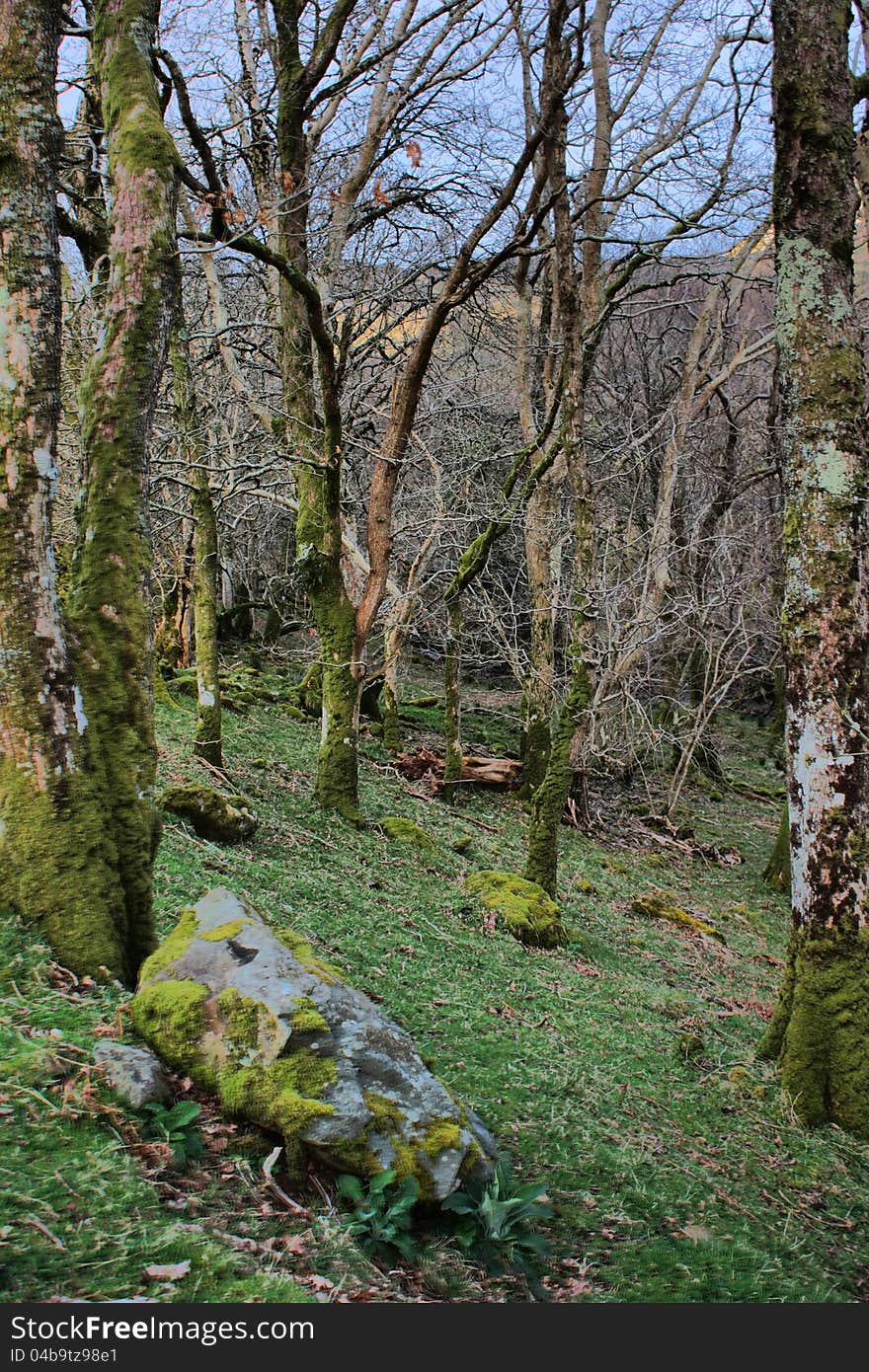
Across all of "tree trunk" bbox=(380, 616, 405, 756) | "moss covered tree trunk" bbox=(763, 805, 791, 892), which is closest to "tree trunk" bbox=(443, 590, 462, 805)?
"tree trunk" bbox=(380, 616, 405, 756)

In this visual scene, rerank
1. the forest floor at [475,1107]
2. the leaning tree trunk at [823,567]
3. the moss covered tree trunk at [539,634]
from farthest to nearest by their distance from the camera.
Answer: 1. the moss covered tree trunk at [539,634]
2. the leaning tree trunk at [823,567]
3. the forest floor at [475,1107]

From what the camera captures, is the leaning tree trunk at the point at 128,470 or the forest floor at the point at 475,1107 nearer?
the forest floor at the point at 475,1107

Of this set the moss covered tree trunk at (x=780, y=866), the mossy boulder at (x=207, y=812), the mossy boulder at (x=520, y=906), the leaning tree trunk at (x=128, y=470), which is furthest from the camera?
the moss covered tree trunk at (x=780, y=866)

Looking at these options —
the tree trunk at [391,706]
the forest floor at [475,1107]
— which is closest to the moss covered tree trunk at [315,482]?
the forest floor at [475,1107]

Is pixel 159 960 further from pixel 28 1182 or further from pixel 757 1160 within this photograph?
pixel 757 1160

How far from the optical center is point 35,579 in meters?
3.62

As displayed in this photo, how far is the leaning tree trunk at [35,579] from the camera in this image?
11.7 feet

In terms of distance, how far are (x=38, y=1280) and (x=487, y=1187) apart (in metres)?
1.65

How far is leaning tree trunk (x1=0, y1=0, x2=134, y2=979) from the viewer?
140 inches

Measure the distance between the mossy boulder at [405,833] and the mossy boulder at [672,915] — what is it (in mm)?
2620

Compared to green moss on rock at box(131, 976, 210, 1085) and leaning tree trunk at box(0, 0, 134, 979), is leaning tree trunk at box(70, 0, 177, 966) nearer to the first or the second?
leaning tree trunk at box(0, 0, 134, 979)

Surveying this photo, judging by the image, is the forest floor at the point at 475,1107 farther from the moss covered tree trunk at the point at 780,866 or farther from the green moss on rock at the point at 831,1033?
the moss covered tree trunk at the point at 780,866

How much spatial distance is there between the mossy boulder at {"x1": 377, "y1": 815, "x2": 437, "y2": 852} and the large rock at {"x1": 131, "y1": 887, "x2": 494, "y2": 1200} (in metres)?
5.97

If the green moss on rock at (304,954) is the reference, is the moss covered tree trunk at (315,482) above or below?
above
